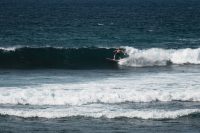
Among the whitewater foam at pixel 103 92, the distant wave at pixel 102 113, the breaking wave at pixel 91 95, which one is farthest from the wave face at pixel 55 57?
the distant wave at pixel 102 113

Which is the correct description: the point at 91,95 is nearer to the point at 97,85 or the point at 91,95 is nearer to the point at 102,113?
the point at 97,85

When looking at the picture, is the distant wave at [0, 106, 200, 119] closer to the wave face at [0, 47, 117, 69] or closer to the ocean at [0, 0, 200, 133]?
the ocean at [0, 0, 200, 133]

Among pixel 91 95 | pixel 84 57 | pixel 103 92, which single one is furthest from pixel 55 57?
pixel 91 95

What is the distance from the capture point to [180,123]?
2542 cm

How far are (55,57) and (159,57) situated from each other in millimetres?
7132

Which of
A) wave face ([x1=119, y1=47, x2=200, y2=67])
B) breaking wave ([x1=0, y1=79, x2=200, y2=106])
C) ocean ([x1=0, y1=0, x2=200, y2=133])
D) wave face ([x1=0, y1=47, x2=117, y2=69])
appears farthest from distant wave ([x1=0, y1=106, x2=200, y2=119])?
wave face ([x1=119, y1=47, x2=200, y2=67])

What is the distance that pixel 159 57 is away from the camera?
1709 inches

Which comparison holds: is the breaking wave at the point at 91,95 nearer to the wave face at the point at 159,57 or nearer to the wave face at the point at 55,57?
the wave face at the point at 55,57

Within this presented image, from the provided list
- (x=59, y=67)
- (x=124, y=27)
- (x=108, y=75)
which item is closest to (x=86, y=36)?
(x=124, y=27)

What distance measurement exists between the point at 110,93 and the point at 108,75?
688 centimetres

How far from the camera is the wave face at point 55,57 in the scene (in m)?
41.8

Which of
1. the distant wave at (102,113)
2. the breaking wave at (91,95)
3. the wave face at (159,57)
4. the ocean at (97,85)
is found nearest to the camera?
the ocean at (97,85)

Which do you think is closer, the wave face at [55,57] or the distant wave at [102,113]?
the distant wave at [102,113]

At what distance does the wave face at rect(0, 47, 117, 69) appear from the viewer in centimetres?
4178
